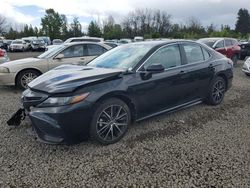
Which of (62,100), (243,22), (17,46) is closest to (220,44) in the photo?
(62,100)

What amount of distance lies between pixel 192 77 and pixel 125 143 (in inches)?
75.7

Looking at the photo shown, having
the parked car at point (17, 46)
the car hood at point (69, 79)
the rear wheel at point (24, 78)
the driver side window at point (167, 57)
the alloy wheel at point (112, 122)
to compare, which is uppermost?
the parked car at point (17, 46)

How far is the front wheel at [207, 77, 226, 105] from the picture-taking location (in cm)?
532

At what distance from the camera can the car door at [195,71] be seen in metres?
4.65

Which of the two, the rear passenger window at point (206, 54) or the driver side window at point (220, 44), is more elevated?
the driver side window at point (220, 44)

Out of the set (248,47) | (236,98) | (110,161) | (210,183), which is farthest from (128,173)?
(248,47)

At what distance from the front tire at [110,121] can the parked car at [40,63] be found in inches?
136

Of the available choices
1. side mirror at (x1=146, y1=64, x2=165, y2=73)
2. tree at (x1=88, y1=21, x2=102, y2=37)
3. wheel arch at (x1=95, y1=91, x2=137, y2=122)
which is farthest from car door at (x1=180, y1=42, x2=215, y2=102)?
tree at (x1=88, y1=21, x2=102, y2=37)

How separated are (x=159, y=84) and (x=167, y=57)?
0.61m

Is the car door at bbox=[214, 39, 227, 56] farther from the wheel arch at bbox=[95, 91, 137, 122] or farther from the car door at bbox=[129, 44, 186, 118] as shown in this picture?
the wheel arch at bbox=[95, 91, 137, 122]

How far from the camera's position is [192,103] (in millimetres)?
4926

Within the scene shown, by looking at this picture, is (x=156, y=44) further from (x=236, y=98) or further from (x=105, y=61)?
(x=236, y=98)

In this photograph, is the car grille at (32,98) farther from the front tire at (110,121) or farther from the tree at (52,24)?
the tree at (52,24)

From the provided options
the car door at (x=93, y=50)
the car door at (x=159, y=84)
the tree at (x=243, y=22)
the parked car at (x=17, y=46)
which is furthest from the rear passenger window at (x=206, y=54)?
the tree at (x=243, y=22)
